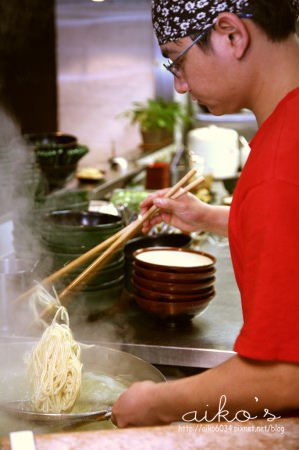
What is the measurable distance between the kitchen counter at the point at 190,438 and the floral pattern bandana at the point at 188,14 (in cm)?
90

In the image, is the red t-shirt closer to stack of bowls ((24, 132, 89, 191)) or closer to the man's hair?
the man's hair

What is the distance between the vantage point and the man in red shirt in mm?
1314

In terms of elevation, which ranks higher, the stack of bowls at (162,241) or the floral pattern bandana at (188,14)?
the floral pattern bandana at (188,14)

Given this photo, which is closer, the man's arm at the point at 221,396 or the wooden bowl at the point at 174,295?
the man's arm at the point at 221,396

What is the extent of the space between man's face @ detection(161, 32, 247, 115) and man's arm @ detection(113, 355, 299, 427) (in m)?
0.63

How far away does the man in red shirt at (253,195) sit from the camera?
131 cm

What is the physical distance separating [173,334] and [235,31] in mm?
1302

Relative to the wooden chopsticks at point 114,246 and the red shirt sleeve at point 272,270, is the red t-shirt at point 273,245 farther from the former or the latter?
the wooden chopsticks at point 114,246

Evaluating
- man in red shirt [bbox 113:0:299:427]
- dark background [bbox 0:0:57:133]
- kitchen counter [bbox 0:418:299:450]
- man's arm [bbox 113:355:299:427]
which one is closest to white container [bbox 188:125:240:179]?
dark background [bbox 0:0:57:133]

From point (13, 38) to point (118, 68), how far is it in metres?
3.60

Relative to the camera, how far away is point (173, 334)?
2.42m

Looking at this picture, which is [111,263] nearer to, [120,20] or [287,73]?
[287,73]

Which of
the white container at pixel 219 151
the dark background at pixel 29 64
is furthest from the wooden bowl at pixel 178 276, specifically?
the dark background at pixel 29 64

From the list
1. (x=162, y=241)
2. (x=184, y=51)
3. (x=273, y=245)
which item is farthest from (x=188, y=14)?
(x=162, y=241)
